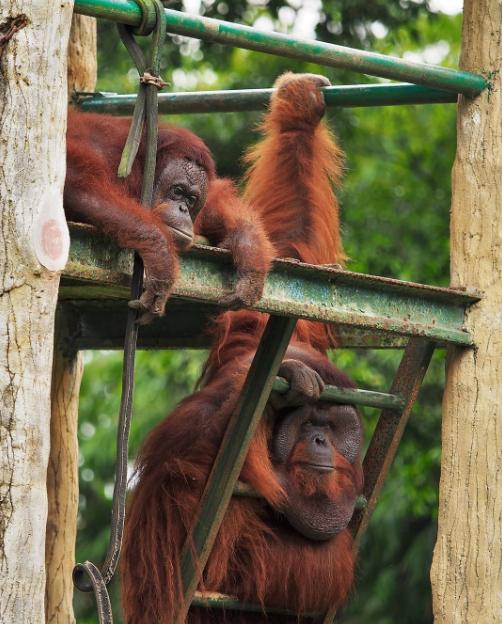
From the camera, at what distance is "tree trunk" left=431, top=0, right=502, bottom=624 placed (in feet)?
12.7

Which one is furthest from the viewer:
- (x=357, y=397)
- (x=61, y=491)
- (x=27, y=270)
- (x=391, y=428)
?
(x=61, y=491)

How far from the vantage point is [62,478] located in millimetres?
4766

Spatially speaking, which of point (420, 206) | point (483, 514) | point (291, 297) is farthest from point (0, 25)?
point (420, 206)

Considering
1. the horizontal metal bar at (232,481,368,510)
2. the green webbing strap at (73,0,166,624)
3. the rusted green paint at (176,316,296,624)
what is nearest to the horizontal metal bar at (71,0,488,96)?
the green webbing strap at (73,0,166,624)

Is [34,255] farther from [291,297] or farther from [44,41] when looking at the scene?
[291,297]

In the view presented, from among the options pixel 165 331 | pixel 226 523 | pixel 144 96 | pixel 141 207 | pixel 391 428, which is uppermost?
pixel 144 96

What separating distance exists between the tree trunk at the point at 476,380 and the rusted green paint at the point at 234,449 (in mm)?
630

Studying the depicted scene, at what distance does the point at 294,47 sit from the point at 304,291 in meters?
0.75

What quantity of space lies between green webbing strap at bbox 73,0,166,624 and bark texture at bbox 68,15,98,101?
6.05 ft

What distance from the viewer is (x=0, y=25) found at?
8.79 feet

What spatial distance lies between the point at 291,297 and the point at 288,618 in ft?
4.77

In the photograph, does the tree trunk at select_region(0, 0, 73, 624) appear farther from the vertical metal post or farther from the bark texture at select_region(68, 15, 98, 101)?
the bark texture at select_region(68, 15, 98, 101)

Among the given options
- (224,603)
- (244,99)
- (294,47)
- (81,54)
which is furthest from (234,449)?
(81,54)

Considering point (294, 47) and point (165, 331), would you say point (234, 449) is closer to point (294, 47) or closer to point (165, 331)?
point (165, 331)
